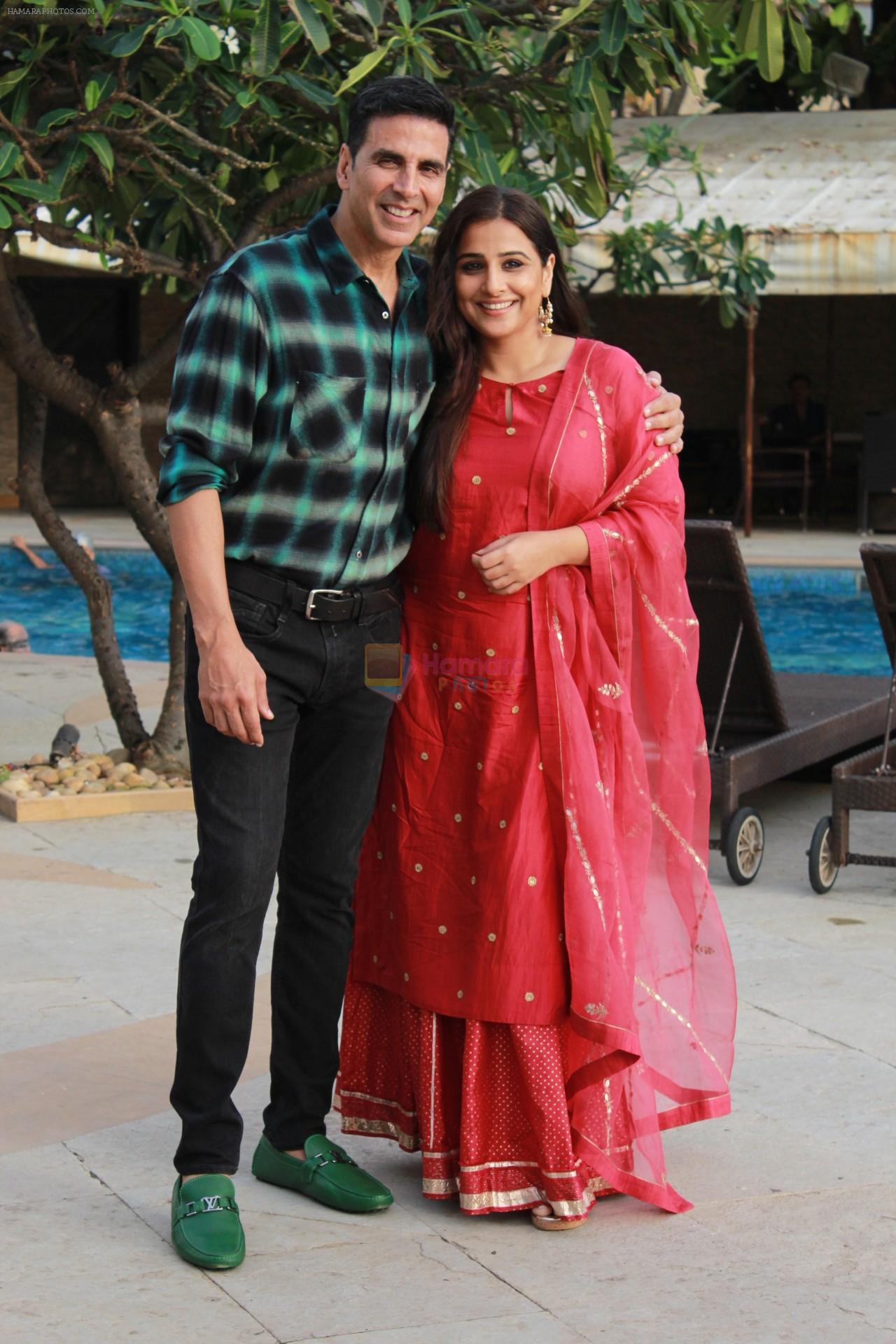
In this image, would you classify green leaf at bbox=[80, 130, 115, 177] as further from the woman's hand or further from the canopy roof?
the canopy roof

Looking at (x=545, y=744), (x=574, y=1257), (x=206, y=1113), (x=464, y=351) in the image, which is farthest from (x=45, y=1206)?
(x=464, y=351)

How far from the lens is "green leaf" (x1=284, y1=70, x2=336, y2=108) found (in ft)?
15.6

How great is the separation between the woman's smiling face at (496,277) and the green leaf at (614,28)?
6.40 ft

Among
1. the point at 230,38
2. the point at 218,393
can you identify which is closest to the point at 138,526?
the point at 230,38

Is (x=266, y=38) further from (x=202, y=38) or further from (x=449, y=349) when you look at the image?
(x=449, y=349)

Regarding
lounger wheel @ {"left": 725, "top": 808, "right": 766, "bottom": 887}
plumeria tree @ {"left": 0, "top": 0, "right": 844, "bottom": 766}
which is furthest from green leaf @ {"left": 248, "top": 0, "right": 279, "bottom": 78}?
lounger wheel @ {"left": 725, "top": 808, "right": 766, "bottom": 887}

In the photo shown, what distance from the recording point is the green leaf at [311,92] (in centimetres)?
477

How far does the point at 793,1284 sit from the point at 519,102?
4127 millimetres

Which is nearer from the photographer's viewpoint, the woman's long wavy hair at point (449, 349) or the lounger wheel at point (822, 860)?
the woman's long wavy hair at point (449, 349)

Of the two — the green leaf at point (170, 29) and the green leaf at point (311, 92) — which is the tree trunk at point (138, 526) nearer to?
the green leaf at point (311, 92)

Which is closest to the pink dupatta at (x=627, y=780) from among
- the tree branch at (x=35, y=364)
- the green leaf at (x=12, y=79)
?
the green leaf at (x=12, y=79)

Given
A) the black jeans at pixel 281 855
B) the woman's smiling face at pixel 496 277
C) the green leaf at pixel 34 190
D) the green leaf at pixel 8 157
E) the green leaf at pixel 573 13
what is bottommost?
the black jeans at pixel 281 855

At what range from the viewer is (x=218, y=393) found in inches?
108

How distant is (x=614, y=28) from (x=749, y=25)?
0.36m
